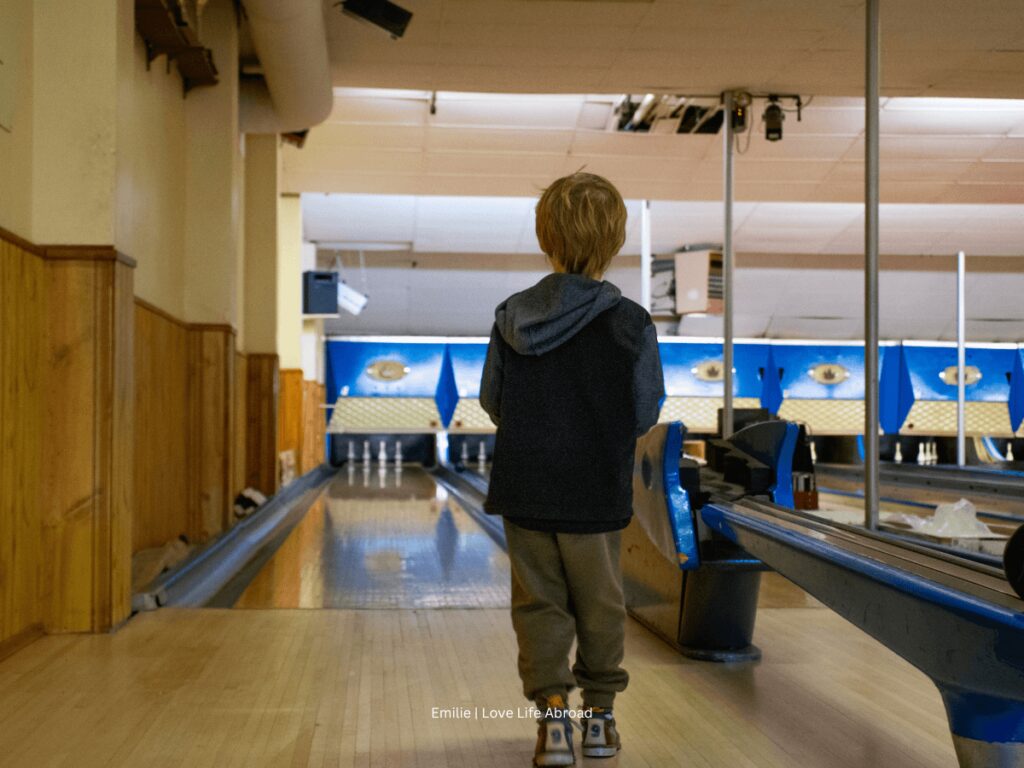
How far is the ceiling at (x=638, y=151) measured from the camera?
321 inches

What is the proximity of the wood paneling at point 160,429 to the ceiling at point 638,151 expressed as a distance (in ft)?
9.12

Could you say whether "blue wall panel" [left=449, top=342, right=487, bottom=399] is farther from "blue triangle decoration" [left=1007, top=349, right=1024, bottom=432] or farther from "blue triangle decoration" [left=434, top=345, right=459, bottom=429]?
"blue triangle decoration" [left=1007, top=349, right=1024, bottom=432]

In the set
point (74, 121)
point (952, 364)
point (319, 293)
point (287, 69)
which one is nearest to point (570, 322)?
point (74, 121)

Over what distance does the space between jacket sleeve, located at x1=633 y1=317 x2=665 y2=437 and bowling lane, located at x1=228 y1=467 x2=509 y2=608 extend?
2.28 m

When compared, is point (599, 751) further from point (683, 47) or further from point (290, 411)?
point (290, 411)

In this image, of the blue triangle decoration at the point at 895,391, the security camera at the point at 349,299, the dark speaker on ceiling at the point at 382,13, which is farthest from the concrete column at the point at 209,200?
the blue triangle decoration at the point at 895,391

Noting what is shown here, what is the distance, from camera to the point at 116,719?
8.91 ft

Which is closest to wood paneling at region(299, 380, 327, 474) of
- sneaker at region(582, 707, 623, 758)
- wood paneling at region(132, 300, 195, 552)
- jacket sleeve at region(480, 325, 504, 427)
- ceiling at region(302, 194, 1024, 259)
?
ceiling at region(302, 194, 1024, 259)

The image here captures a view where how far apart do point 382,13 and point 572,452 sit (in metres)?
3.85

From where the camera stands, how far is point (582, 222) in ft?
7.80

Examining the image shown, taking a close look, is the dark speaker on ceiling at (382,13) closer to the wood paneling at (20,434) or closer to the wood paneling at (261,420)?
the wood paneling at (20,434)

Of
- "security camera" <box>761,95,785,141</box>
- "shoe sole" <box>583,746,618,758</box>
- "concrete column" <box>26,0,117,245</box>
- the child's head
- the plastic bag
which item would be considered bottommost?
"shoe sole" <box>583,746,618,758</box>

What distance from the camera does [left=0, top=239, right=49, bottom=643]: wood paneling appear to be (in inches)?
134

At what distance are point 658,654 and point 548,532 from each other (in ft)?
4.64
